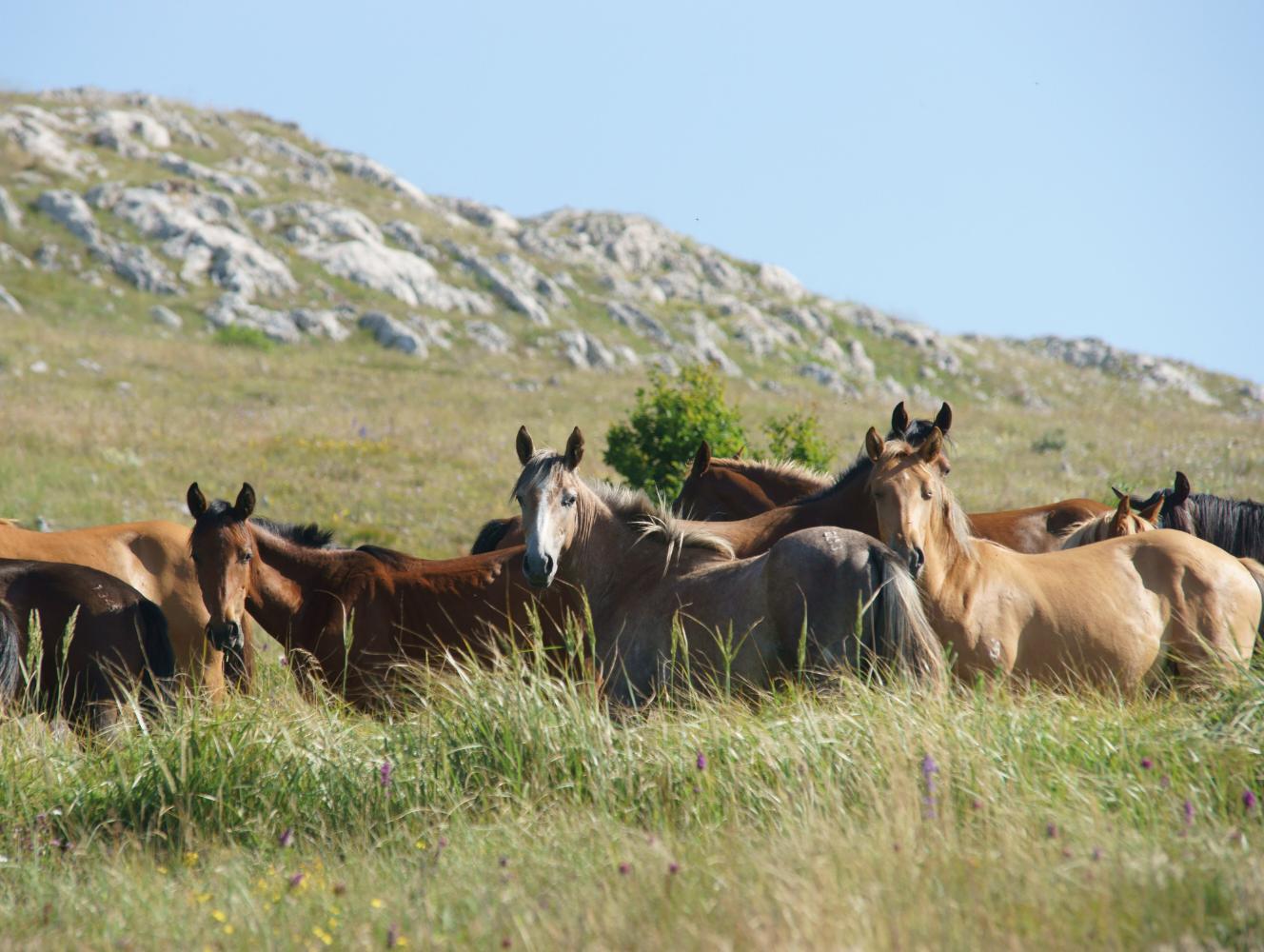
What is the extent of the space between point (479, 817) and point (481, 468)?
23.1 m

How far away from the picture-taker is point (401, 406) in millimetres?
33250

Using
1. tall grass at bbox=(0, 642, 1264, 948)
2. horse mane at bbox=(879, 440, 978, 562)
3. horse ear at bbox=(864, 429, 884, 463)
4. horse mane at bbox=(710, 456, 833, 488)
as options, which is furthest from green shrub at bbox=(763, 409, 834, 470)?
tall grass at bbox=(0, 642, 1264, 948)

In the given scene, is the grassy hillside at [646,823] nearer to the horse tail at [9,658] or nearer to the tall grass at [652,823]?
the tall grass at [652,823]

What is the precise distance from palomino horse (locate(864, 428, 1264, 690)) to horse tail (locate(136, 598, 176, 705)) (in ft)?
14.4

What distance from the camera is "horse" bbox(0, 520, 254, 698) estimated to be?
898 centimetres

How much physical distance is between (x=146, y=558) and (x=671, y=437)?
414 inches

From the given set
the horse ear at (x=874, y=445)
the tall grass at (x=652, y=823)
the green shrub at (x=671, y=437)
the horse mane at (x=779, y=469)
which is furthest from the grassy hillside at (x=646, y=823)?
the green shrub at (x=671, y=437)

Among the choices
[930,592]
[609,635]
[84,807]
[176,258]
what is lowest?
[84,807]

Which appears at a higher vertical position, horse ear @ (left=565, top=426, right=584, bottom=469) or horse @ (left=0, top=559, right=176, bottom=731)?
horse ear @ (left=565, top=426, right=584, bottom=469)

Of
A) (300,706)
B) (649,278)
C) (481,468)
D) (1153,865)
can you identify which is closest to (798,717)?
(1153,865)

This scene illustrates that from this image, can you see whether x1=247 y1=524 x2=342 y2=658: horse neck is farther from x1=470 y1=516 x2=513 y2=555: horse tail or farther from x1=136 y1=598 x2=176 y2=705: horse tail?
x1=470 y1=516 x2=513 y2=555: horse tail

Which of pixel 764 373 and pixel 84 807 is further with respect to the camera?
pixel 764 373

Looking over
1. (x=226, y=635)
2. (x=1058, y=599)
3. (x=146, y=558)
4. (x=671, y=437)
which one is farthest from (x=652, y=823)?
(x=671, y=437)

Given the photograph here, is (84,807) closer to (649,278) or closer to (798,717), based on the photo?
(798,717)
